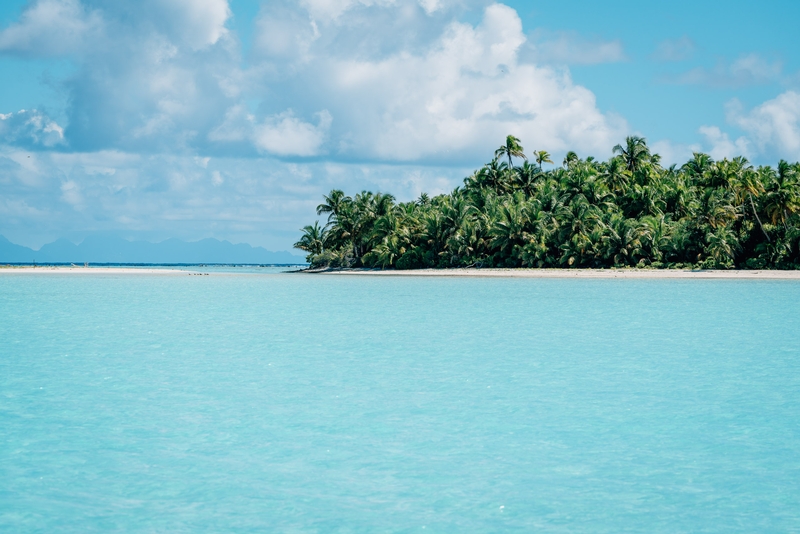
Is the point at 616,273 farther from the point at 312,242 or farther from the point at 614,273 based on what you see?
the point at 312,242

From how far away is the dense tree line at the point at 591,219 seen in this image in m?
56.2

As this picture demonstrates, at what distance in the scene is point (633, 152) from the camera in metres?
79.2

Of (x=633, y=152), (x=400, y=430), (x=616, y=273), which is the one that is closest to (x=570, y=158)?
(x=633, y=152)

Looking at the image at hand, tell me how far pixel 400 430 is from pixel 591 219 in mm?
53649

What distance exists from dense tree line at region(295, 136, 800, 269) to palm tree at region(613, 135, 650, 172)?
0.11 metres

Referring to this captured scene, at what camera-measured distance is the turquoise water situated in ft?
22.9

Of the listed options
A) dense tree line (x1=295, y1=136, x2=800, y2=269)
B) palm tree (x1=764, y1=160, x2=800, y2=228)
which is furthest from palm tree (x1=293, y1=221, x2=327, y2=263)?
palm tree (x1=764, y1=160, x2=800, y2=228)

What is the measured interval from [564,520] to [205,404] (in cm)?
665

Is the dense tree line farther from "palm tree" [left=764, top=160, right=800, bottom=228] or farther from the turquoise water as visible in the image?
the turquoise water

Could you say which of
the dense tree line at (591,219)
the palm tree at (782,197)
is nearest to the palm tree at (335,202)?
the dense tree line at (591,219)

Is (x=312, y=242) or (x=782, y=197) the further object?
(x=312, y=242)

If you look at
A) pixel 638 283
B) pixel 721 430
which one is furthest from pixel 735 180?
pixel 721 430

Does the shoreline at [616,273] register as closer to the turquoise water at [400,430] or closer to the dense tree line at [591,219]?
the dense tree line at [591,219]

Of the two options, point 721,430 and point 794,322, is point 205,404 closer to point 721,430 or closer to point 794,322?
point 721,430
